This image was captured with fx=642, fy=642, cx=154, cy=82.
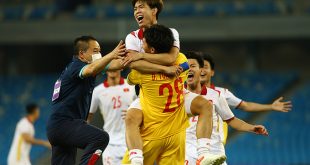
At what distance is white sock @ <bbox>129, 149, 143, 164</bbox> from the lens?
6422 mm

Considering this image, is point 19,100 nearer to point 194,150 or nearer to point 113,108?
point 113,108

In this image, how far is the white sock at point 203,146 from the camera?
263 inches

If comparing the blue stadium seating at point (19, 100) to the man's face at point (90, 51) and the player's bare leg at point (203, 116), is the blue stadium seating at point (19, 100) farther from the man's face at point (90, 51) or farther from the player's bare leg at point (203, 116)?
the player's bare leg at point (203, 116)

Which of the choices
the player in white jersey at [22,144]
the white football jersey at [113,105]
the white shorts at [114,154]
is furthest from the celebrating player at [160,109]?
the player in white jersey at [22,144]

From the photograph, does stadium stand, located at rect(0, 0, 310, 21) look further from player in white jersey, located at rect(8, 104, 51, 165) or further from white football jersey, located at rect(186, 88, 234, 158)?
white football jersey, located at rect(186, 88, 234, 158)

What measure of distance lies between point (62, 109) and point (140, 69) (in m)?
1.19

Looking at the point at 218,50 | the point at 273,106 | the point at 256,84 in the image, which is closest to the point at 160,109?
the point at 273,106

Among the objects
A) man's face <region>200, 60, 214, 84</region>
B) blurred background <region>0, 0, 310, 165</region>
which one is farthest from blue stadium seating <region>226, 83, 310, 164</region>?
man's face <region>200, 60, 214, 84</region>

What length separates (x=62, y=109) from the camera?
7.37 m

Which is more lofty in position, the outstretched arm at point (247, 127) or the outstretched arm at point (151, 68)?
the outstretched arm at point (151, 68)

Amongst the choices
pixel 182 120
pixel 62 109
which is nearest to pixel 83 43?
pixel 62 109

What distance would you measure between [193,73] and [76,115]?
5.18 feet

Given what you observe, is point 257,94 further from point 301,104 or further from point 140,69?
point 140,69

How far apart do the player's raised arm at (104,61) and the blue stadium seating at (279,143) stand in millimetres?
11442
